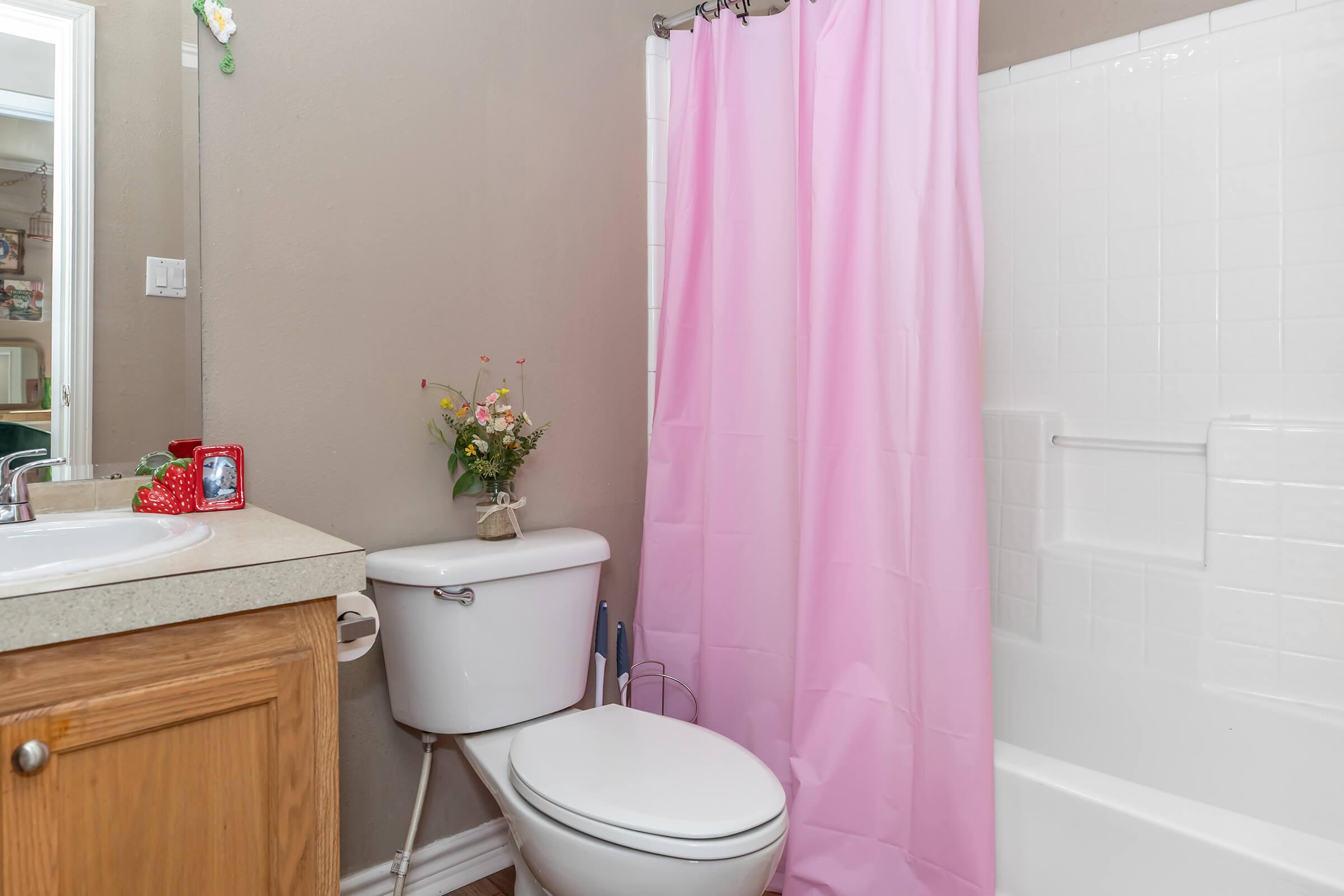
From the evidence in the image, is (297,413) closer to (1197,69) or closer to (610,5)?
(610,5)

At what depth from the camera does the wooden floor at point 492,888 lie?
168 cm

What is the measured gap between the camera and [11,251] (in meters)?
1.20

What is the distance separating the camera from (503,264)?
1.73 metres

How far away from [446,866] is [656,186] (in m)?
1.61

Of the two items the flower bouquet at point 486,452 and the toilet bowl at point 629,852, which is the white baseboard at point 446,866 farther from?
the flower bouquet at point 486,452

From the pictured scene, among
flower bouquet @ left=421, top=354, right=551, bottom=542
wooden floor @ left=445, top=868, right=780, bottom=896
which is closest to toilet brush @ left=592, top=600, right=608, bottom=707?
flower bouquet @ left=421, top=354, right=551, bottom=542

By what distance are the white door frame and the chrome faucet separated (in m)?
0.13

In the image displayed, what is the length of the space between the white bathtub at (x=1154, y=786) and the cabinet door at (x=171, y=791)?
113cm

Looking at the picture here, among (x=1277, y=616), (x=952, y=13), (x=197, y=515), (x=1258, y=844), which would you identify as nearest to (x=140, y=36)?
(x=197, y=515)

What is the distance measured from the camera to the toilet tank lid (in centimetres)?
143

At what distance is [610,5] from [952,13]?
34.9 inches

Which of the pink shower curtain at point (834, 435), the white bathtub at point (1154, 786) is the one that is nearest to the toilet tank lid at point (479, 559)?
the pink shower curtain at point (834, 435)

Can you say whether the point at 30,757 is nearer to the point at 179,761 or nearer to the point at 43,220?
the point at 179,761

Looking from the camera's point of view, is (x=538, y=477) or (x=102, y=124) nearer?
(x=102, y=124)
